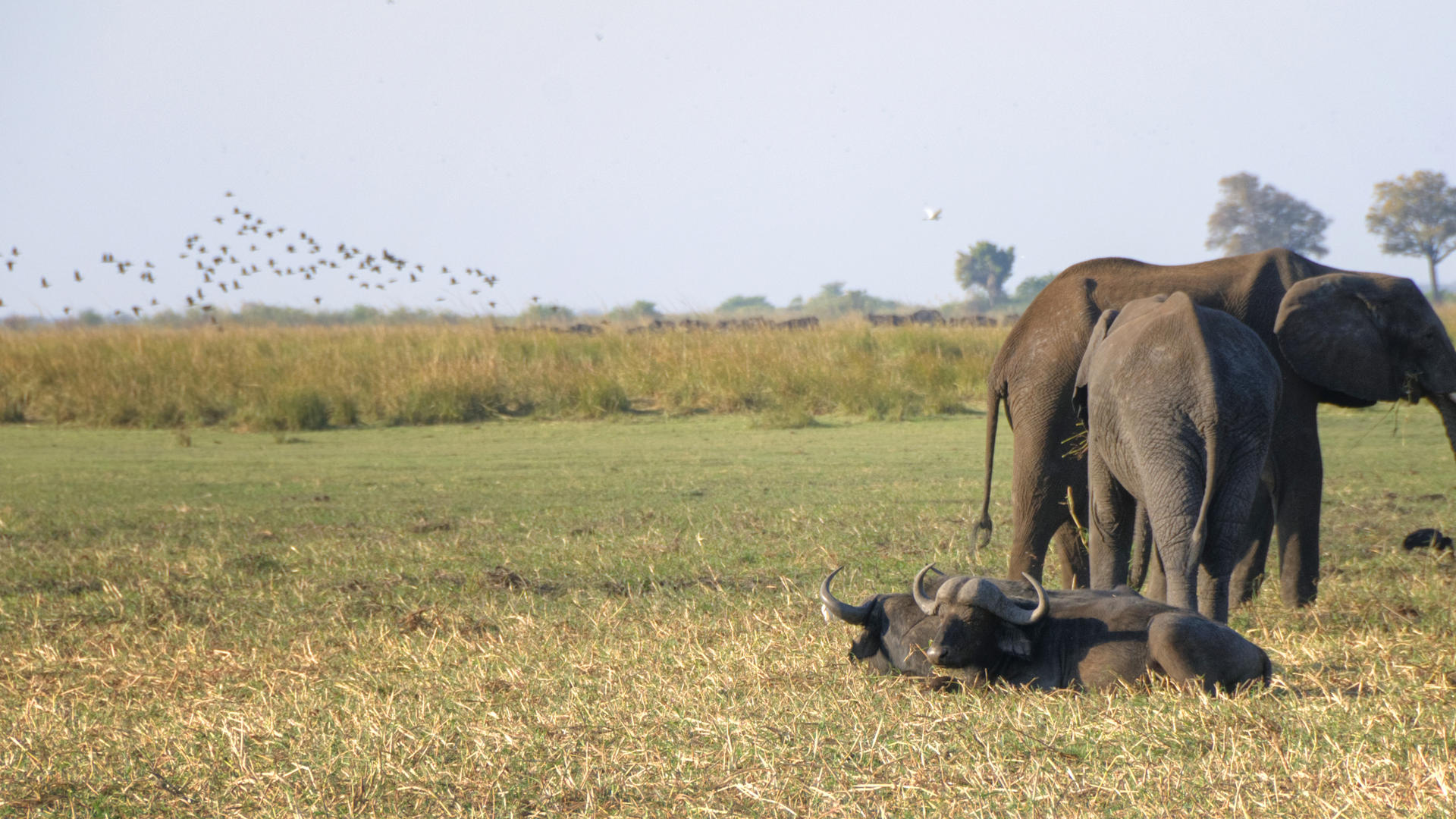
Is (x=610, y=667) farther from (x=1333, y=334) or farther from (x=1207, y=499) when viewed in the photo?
(x=1333, y=334)

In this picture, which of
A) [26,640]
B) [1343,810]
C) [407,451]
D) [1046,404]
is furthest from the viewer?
[407,451]

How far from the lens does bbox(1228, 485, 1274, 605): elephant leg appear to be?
21.0ft

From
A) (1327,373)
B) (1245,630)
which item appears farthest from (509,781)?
(1327,373)

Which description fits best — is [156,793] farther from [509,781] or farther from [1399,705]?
[1399,705]

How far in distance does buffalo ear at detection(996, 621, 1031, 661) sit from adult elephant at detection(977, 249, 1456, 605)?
2076mm

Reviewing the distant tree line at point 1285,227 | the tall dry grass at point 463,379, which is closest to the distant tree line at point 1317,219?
the distant tree line at point 1285,227

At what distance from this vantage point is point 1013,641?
14.2 ft

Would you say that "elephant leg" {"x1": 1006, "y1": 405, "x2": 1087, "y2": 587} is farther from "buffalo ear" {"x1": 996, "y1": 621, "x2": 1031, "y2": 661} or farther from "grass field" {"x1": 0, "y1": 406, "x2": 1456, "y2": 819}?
"buffalo ear" {"x1": 996, "y1": 621, "x2": 1031, "y2": 661}

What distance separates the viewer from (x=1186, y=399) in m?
4.92

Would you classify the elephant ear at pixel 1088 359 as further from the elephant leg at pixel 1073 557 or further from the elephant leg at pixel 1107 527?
the elephant leg at pixel 1073 557

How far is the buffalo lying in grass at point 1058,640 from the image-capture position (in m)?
4.08

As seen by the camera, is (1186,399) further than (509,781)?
Yes

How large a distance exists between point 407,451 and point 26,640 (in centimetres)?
869

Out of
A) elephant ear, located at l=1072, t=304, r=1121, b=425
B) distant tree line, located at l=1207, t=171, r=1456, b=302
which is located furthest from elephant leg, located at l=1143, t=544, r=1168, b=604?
distant tree line, located at l=1207, t=171, r=1456, b=302
